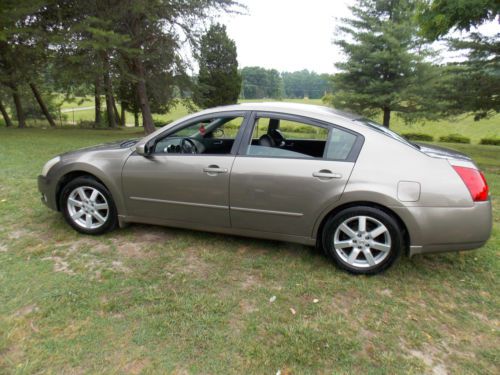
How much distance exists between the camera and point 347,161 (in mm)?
2910

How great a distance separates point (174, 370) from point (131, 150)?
233cm

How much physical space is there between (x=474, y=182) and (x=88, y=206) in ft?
12.4

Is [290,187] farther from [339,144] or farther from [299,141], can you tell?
[299,141]

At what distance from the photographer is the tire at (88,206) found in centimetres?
365

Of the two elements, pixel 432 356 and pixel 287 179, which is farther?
→ pixel 287 179

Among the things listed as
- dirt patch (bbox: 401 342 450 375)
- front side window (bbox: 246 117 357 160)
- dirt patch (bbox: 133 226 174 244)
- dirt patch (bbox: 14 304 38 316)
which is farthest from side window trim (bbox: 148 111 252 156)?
dirt patch (bbox: 401 342 450 375)

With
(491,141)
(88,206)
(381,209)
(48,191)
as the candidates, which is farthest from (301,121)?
(491,141)

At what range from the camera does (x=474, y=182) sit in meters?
2.76

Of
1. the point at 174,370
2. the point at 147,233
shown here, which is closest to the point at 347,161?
the point at 174,370

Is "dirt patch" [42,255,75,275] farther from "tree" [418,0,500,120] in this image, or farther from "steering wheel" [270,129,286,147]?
"tree" [418,0,500,120]

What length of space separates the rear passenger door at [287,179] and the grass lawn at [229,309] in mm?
428

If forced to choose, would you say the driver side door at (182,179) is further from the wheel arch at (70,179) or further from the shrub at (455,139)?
the shrub at (455,139)

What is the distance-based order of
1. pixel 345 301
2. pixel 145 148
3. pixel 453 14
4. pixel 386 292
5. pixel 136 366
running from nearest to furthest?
pixel 136 366
pixel 345 301
pixel 386 292
pixel 145 148
pixel 453 14

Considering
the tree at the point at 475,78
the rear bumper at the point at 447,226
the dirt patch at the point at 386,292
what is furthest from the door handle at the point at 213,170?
the tree at the point at 475,78
